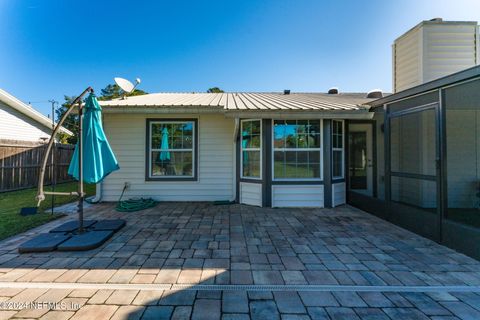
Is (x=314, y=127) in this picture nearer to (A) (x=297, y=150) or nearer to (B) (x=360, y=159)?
(A) (x=297, y=150)

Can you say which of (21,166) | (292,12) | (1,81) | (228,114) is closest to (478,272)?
(228,114)

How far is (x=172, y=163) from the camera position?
664 centimetres

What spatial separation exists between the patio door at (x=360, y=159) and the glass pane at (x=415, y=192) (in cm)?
148

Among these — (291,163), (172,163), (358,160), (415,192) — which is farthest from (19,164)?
(415,192)

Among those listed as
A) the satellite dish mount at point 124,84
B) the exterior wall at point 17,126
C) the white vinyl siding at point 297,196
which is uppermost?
the satellite dish mount at point 124,84

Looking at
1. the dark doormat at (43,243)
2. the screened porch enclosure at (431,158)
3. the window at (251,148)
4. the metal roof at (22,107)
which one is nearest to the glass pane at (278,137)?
the window at (251,148)

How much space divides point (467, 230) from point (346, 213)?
2334 millimetres

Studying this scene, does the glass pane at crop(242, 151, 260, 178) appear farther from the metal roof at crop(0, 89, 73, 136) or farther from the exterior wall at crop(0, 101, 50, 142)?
the metal roof at crop(0, 89, 73, 136)

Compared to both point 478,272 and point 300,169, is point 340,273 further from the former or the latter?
point 300,169

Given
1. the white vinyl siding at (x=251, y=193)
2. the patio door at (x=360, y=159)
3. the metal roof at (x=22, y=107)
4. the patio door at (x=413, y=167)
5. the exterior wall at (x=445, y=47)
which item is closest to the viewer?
the patio door at (x=413, y=167)

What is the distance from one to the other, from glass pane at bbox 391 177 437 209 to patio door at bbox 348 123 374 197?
1482 mm

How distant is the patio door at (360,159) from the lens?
6.29m

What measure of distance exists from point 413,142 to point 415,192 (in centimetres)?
114

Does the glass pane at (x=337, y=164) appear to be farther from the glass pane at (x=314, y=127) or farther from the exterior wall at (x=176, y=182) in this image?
the exterior wall at (x=176, y=182)
